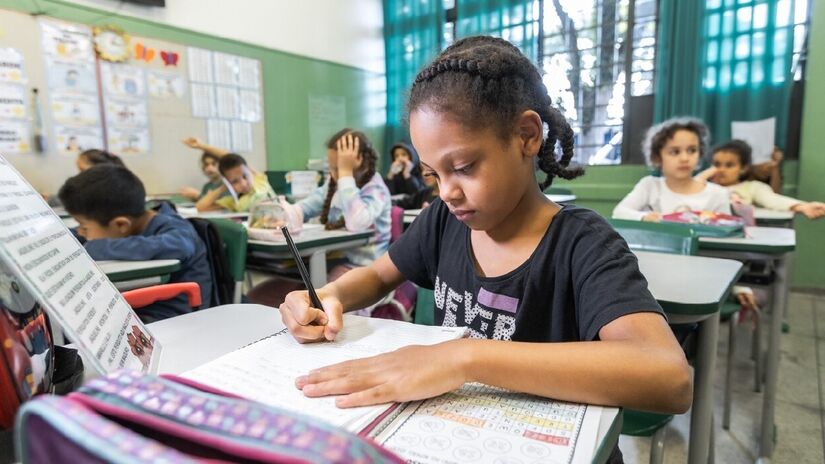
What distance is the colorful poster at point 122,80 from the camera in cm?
334

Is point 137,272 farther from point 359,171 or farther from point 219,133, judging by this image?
point 219,133

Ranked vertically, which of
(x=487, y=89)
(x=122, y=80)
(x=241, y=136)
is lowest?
(x=487, y=89)

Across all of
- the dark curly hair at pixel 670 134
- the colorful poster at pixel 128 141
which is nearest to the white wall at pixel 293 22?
the colorful poster at pixel 128 141

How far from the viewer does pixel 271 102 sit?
4371 mm

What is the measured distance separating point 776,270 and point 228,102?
3824 millimetres

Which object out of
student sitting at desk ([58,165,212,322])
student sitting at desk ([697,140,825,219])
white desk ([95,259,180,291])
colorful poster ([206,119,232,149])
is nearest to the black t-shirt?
white desk ([95,259,180,291])

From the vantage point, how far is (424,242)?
0.99 metres

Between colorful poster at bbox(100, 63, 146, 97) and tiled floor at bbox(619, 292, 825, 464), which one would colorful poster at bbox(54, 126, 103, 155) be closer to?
colorful poster at bbox(100, 63, 146, 97)

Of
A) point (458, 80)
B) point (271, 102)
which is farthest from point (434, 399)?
point (271, 102)

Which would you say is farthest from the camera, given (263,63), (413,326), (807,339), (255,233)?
(263,63)

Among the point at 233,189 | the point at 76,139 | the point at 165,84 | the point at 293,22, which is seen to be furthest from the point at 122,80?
the point at 293,22

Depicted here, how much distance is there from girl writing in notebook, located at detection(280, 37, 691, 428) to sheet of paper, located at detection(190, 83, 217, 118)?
3.44 metres

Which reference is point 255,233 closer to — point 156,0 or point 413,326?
point 413,326

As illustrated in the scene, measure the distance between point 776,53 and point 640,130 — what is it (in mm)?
972
